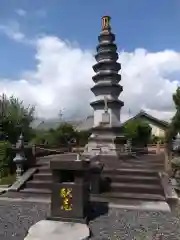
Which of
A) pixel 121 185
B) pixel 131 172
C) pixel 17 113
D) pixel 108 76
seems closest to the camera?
pixel 121 185

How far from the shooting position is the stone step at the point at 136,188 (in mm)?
10012

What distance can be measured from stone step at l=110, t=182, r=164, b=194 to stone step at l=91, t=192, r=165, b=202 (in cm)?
21

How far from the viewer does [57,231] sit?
20.4 ft

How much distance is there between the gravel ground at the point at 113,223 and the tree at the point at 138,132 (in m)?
29.0

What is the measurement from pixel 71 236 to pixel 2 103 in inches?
1084

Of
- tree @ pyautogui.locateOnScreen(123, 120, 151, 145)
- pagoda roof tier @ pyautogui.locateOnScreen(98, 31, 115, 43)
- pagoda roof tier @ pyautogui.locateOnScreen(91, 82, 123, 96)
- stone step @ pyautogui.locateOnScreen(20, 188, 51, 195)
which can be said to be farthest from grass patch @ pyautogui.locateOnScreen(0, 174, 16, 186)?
tree @ pyautogui.locateOnScreen(123, 120, 151, 145)

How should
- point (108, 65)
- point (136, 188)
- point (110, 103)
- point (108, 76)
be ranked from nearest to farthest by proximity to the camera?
point (136, 188) → point (110, 103) → point (108, 76) → point (108, 65)

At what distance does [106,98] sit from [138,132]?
21308 millimetres

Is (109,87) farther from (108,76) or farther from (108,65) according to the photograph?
(108,65)

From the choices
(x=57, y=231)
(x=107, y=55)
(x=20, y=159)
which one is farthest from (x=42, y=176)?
(x=107, y=55)

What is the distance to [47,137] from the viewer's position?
33.3 meters

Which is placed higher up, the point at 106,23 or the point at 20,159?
the point at 106,23

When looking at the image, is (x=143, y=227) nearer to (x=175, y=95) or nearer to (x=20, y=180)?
(x=20, y=180)

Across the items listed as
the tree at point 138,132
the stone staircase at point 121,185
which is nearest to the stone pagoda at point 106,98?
the stone staircase at point 121,185
